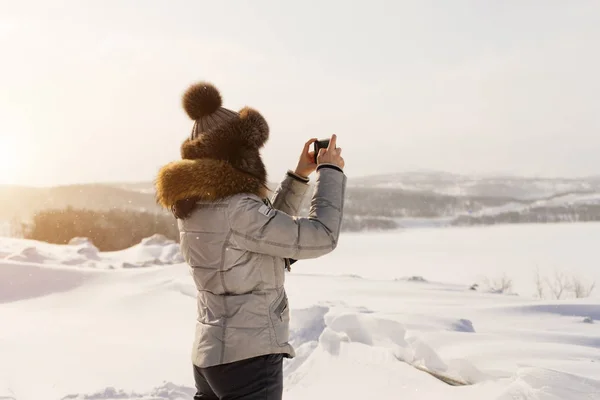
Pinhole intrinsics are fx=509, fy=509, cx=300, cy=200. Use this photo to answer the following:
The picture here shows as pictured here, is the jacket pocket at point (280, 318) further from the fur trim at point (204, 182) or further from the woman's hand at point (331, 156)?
the woman's hand at point (331, 156)

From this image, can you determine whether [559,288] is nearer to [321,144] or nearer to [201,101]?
[321,144]

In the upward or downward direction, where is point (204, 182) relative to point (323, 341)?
upward

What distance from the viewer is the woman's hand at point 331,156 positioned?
63.1 inches

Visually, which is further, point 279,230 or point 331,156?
point 331,156

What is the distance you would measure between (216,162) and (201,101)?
254 millimetres

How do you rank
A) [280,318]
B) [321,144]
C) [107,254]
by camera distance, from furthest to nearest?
[107,254], [321,144], [280,318]

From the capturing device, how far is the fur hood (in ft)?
4.87

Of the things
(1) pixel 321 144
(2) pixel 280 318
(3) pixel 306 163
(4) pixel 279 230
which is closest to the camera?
(4) pixel 279 230

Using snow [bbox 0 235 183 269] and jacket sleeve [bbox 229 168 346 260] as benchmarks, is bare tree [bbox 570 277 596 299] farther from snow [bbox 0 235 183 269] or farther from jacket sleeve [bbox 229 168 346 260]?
jacket sleeve [bbox 229 168 346 260]

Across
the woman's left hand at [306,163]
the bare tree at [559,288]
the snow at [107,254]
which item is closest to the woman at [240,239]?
the woman's left hand at [306,163]

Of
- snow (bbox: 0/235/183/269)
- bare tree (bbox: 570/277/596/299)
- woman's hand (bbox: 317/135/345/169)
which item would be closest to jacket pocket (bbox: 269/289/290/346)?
woman's hand (bbox: 317/135/345/169)

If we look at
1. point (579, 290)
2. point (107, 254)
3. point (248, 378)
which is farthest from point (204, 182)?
point (107, 254)

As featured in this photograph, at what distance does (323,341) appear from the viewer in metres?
4.32

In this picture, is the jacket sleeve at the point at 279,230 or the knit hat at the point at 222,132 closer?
the jacket sleeve at the point at 279,230
